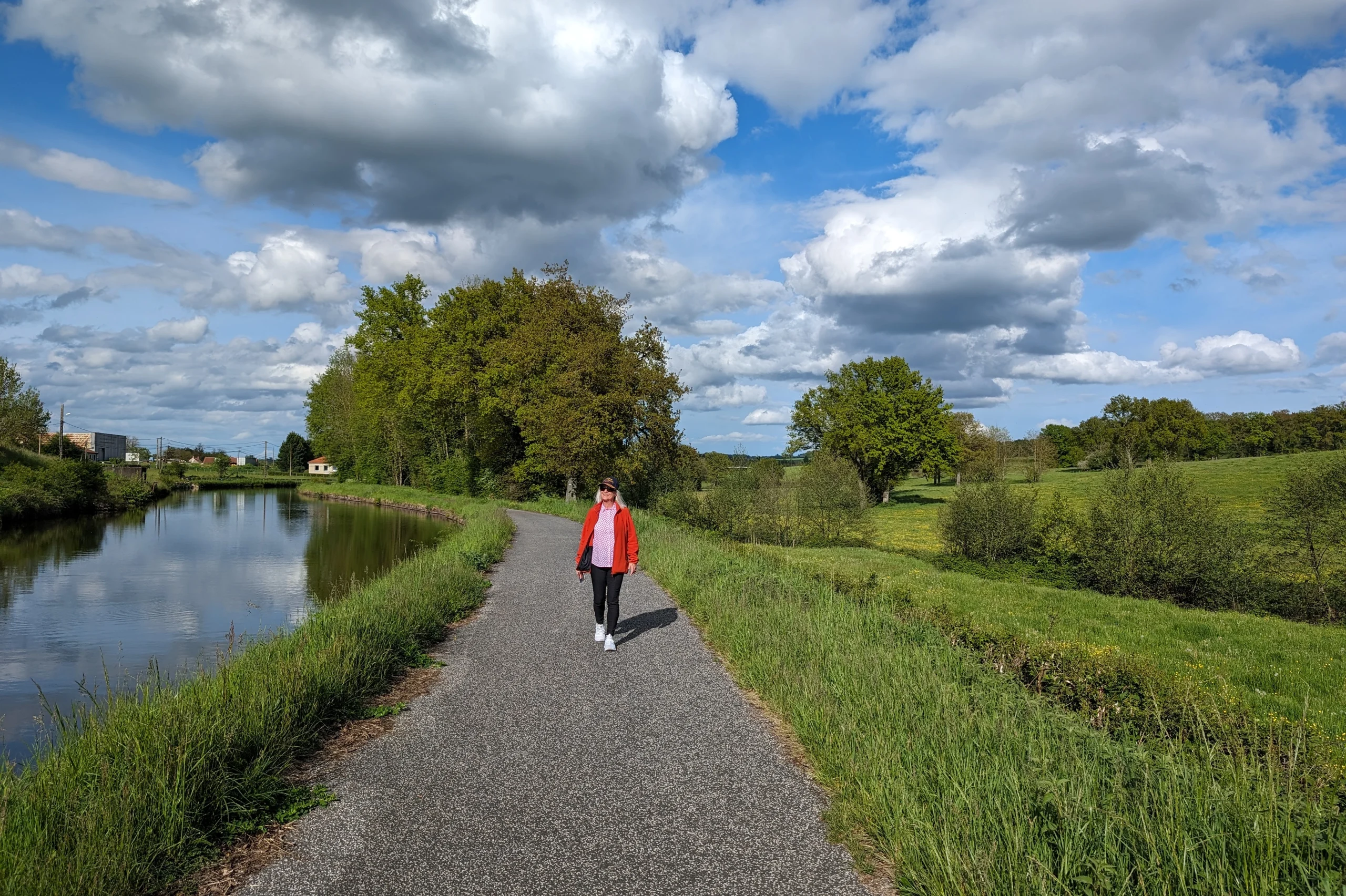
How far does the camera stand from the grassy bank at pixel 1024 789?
9.89 ft

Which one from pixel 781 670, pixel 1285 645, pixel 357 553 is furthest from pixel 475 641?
pixel 357 553

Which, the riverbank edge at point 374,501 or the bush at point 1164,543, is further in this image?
the riverbank edge at point 374,501

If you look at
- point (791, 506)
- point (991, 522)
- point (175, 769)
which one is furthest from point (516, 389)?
point (175, 769)

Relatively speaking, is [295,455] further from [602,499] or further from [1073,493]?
[602,499]

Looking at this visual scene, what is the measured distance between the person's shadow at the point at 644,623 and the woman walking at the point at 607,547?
0.38m

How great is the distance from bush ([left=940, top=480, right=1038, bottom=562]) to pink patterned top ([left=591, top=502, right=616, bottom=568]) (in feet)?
60.0

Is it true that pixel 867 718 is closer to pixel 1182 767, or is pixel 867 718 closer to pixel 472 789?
pixel 1182 767

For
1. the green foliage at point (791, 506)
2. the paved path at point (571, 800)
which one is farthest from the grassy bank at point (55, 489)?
the paved path at point (571, 800)

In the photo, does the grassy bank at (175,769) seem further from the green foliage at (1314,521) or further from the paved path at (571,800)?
the green foliage at (1314,521)

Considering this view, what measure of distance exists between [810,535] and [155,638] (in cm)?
2187

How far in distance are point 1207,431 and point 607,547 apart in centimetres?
9076

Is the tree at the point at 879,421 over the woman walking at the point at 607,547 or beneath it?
over

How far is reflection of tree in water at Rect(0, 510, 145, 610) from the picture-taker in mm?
17922

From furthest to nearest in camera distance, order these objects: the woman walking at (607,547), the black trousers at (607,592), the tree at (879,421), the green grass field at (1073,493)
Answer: the tree at (879,421) < the green grass field at (1073,493) < the woman walking at (607,547) < the black trousers at (607,592)
